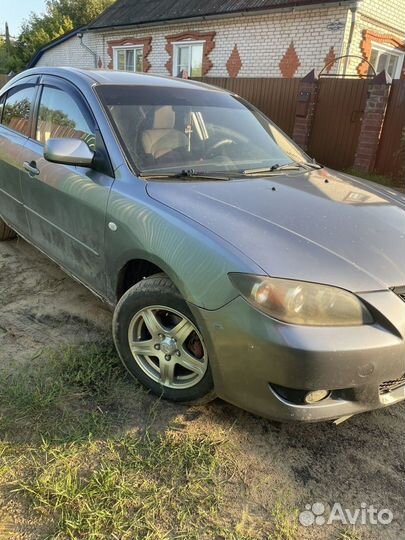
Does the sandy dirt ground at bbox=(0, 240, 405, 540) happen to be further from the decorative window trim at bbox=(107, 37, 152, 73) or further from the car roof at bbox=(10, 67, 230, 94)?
the decorative window trim at bbox=(107, 37, 152, 73)

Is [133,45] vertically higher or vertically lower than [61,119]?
higher

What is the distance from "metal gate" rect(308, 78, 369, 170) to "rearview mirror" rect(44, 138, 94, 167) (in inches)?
285

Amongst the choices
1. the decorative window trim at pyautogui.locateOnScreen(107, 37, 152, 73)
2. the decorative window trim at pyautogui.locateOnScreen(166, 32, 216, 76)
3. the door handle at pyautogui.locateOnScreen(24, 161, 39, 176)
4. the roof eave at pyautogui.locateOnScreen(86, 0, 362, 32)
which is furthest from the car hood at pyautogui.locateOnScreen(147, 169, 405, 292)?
the decorative window trim at pyautogui.locateOnScreen(107, 37, 152, 73)

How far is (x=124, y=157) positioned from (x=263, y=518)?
195 cm

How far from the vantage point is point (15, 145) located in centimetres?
360

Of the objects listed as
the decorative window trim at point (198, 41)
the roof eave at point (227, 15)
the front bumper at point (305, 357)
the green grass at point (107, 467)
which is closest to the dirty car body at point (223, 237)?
the front bumper at point (305, 357)

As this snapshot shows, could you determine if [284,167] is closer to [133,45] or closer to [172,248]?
[172,248]

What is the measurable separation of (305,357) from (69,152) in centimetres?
176

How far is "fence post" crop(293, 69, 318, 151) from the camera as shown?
8.72 metres

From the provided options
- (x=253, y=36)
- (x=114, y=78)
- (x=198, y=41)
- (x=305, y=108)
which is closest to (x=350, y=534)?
(x=114, y=78)

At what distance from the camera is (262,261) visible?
182 cm

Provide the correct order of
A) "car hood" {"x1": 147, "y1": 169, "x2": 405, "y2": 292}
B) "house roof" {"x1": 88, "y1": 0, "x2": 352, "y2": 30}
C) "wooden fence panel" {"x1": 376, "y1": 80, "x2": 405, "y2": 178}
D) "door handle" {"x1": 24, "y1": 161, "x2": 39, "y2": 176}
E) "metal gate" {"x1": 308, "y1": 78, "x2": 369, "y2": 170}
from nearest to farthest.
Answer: "car hood" {"x1": 147, "y1": 169, "x2": 405, "y2": 292} < "door handle" {"x1": 24, "y1": 161, "x2": 39, "y2": 176} < "wooden fence panel" {"x1": 376, "y1": 80, "x2": 405, "y2": 178} < "metal gate" {"x1": 308, "y1": 78, "x2": 369, "y2": 170} < "house roof" {"x1": 88, "y1": 0, "x2": 352, "y2": 30}

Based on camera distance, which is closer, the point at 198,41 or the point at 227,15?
the point at 227,15

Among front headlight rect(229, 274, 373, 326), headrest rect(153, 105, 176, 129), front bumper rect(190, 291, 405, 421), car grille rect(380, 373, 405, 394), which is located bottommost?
car grille rect(380, 373, 405, 394)
